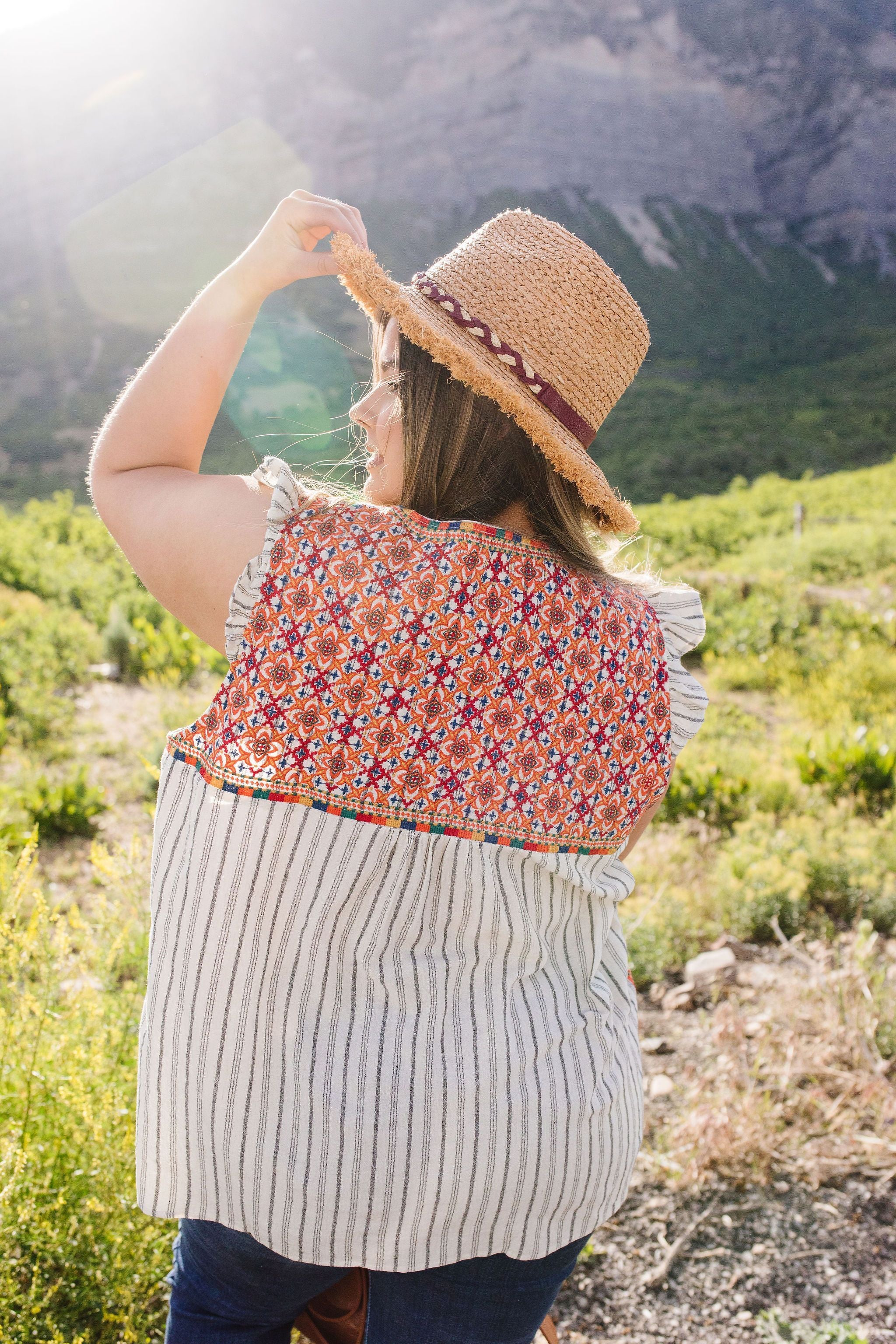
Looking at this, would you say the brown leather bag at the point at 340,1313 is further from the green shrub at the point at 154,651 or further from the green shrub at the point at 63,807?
the green shrub at the point at 154,651

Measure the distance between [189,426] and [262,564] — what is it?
0.95 feet

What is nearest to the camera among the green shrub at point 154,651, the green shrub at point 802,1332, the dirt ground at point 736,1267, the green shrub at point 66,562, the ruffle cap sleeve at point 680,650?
the ruffle cap sleeve at point 680,650

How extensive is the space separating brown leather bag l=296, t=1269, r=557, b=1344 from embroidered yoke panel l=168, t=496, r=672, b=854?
2.07ft

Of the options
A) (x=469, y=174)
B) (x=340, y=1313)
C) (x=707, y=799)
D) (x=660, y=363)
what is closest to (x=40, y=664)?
(x=707, y=799)

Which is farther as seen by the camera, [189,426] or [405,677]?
[189,426]

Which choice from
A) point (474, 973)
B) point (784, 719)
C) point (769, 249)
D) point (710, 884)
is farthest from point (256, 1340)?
point (769, 249)

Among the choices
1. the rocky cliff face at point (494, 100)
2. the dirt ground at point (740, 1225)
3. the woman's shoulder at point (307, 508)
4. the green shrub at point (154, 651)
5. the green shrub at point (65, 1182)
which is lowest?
the green shrub at point (154, 651)

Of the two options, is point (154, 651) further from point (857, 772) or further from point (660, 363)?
point (660, 363)

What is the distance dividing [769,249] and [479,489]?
62650 mm

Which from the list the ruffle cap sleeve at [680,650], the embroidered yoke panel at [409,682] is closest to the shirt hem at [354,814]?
the embroidered yoke panel at [409,682]

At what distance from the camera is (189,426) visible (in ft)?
3.89

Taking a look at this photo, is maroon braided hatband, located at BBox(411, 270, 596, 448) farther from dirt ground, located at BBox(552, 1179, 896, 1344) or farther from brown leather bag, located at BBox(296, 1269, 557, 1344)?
dirt ground, located at BBox(552, 1179, 896, 1344)

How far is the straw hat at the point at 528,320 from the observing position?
3.67 feet

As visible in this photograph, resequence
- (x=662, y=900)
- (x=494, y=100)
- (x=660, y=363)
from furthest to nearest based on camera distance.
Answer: (x=494, y=100)
(x=660, y=363)
(x=662, y=900)
